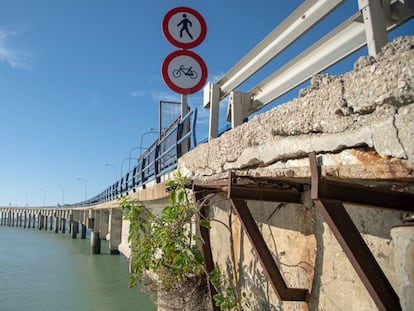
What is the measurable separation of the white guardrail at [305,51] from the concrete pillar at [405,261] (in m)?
0.87

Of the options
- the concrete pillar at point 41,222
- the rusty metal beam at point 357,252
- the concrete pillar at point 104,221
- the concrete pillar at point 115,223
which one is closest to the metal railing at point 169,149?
the rusty metal beam at point 357,252

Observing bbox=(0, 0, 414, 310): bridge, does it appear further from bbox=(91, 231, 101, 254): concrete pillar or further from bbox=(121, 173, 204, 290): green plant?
bbox=(91, 231, 101, 254): concrete pillar

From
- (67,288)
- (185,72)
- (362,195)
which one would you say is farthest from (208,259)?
(67,288)

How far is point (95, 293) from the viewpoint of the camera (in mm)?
11961

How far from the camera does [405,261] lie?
132 centimetres

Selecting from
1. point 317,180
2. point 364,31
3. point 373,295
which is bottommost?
point 373,295

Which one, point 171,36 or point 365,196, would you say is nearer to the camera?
point 365,196

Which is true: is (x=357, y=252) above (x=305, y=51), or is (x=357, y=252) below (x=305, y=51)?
below

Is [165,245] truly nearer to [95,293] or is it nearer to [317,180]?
[317,180]

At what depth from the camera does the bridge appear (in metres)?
1.46

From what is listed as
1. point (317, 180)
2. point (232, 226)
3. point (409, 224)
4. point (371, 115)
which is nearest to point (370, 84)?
point (371, 115)

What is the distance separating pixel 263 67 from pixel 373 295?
1.89 meters

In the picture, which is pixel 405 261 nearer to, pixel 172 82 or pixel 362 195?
pixel 362 195

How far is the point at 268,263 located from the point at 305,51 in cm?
140
